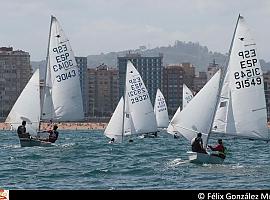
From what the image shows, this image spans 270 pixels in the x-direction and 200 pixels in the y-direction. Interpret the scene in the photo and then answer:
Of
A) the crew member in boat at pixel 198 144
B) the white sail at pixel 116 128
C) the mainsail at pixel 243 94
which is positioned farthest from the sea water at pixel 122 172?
the white sail at pixel 116 128

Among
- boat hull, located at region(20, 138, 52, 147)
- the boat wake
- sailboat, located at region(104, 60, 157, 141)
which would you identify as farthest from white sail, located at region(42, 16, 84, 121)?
the boat wake

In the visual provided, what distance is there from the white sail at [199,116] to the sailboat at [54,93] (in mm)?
14788

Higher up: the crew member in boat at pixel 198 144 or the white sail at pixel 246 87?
the white sail at pixel 246 87

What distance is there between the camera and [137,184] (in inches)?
1103

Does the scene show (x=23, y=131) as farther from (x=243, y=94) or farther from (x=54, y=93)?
(x=243, y=94)

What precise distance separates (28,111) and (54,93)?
1.93 meters

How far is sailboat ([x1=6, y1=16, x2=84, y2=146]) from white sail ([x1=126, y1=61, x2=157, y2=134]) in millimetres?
12217

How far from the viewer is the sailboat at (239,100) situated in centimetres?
3669

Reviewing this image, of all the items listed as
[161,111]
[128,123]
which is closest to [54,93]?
[128,123]

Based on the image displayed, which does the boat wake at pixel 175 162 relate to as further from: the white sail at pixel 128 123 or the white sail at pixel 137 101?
the white sail at pixel 137 101

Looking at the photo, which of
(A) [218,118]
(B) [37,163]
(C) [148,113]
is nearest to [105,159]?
(B) [37,163]

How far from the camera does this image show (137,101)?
64.8 m

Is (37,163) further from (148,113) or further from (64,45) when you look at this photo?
(148,113)
